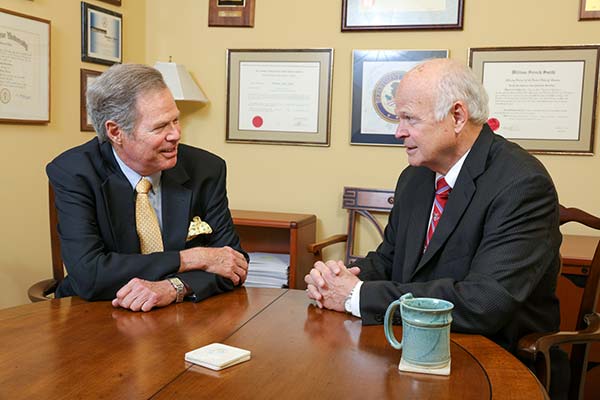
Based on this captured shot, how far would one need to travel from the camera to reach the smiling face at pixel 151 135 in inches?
76.3

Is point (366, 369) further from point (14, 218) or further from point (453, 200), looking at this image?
point (14, 218)

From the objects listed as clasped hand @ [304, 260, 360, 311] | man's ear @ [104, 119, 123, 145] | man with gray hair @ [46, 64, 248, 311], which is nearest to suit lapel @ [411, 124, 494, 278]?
clasped hand @ [304, 260, 360, 311]

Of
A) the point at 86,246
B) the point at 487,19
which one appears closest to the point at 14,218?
the point at 86,246

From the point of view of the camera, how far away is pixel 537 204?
1702 mm

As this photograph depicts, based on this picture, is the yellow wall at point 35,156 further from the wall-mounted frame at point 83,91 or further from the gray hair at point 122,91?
the gray hair at point 122,91

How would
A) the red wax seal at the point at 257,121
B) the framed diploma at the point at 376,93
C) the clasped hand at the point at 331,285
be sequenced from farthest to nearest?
the red wax seal at the point at 257,121 → the framed diploma at the point at 376,93 → the clasped hand at the point at 331,285

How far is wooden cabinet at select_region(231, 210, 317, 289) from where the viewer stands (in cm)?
356

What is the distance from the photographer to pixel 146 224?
1992 mm

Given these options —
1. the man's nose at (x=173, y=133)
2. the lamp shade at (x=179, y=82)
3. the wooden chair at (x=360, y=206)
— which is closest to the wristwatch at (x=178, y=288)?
the man's nose at (x=173, y=133)

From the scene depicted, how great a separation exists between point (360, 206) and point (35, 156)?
73.1 inches

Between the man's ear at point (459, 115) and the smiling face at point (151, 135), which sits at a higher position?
the man's ear at point (459, 115)

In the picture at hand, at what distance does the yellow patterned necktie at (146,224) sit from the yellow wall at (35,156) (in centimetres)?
141

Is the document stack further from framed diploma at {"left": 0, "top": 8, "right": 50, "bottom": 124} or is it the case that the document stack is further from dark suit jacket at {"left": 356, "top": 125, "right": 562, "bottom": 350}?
dark suit jacket at {"left": 356, "top": 125, "right": 562, "bottom": 350}

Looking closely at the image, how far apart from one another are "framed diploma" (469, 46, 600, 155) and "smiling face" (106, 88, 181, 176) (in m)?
2.23
